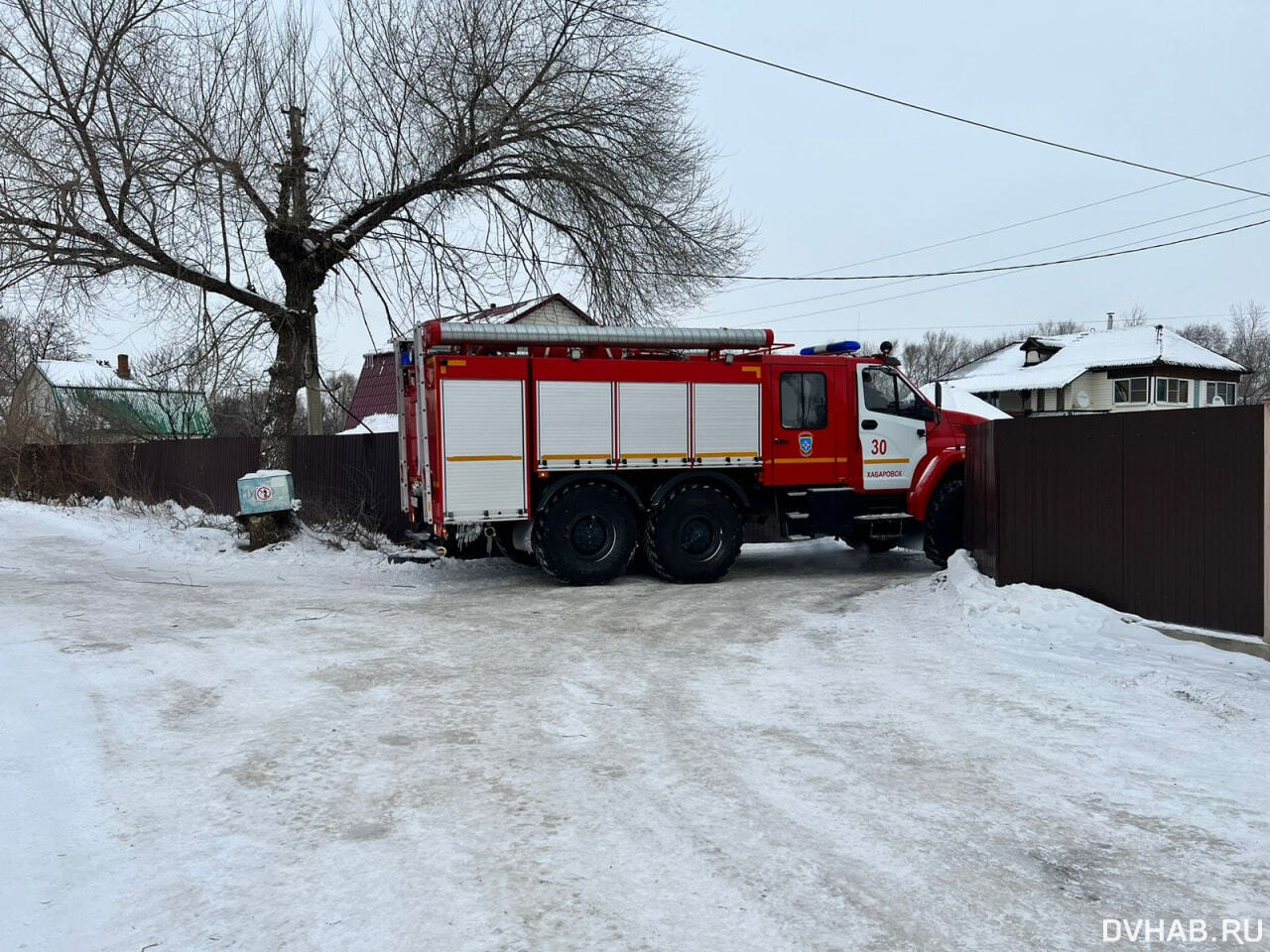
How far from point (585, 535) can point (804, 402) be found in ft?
11.7

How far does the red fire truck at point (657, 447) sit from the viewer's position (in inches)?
440

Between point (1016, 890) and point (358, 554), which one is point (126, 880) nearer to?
point (1016, 890)

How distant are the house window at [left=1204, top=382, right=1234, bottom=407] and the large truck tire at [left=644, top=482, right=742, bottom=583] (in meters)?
46.5

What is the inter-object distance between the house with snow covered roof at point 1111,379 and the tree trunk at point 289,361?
38097 millimetres

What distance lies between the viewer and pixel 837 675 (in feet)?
23.6

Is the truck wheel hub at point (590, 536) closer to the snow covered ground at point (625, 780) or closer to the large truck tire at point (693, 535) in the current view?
the large truck tire at point (693, 535)

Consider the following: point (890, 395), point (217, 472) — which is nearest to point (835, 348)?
point (890, 395)

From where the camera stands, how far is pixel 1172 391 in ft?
159

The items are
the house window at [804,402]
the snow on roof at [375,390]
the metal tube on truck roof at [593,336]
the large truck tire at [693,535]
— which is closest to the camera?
the metal tube on truck roof at [593,336]

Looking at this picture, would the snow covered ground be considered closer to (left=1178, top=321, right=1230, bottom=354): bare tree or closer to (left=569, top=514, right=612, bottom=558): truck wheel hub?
(left=569, top=514, right=612, bottom=558): truck wheel hub

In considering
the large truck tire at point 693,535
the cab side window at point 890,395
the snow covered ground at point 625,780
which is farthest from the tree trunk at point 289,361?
the cab side window at point 890,395

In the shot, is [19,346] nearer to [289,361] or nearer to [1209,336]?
[289,361]

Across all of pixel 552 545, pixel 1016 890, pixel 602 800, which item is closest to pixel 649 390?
pixel 552 545

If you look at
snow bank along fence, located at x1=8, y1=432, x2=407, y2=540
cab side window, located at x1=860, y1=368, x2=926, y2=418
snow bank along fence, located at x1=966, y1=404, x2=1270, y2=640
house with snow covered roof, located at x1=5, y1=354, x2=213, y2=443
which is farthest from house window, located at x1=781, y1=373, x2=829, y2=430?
house with snow covered roof, located at x1=5, y1=354, x2=213, y2=443
